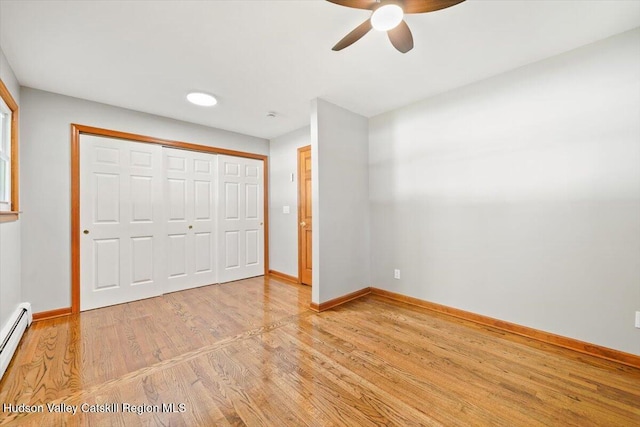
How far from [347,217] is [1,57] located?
3389mm

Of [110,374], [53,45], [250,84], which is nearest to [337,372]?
[110,374]

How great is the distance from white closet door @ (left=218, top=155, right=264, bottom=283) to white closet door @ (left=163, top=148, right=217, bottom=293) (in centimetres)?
14

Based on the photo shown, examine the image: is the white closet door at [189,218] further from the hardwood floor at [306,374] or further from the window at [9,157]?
the window at [9,157]

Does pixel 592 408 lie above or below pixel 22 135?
below

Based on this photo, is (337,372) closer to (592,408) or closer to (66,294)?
(592,408)

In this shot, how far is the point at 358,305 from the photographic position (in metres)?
3.16

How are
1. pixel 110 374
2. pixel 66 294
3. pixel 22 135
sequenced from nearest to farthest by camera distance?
pixel 110 374
pixel 22 135
pixel 66 294

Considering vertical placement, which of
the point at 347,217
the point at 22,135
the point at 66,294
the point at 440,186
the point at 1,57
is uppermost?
the point at 1,57

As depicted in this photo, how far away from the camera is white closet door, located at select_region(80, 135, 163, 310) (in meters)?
2.99

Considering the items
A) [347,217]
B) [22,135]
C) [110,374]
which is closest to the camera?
→ [110,374]

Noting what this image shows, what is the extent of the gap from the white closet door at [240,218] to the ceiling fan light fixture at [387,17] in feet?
10.3

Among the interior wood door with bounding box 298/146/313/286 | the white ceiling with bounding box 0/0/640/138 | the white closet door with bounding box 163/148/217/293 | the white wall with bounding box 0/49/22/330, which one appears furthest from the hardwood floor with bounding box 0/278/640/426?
the white ceiling with bounding box 0/0/640/138

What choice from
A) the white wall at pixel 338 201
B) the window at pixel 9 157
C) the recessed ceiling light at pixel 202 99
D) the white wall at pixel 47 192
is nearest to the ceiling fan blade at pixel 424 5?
the white wall at pixel 338 201

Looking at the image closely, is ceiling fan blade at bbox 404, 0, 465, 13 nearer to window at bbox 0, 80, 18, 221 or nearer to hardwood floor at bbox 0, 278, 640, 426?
hardwood floor at bbox 0, 278, 640, 426
